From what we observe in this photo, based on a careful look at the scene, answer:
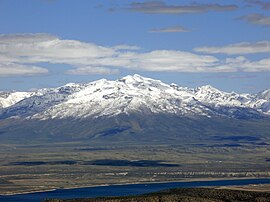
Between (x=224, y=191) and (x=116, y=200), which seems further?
(x=224, y=191)

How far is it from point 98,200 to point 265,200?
1223 inches

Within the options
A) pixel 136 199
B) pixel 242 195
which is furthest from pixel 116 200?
pixel 242 195

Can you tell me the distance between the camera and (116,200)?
148 metres

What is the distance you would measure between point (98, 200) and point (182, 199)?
1624 centimetres

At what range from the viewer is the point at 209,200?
14512 cm

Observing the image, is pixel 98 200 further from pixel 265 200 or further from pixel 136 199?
pixel 265 200

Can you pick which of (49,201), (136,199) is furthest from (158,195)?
(49,201)

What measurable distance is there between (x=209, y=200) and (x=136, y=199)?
13720 millimetres

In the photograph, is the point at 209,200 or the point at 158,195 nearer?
the point at 209,200

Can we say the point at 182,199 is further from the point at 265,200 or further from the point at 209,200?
the point at 265,200

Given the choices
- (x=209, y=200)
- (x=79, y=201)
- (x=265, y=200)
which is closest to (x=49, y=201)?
(x=79, y=201)

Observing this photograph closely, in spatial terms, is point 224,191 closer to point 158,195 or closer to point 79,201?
point 158,195

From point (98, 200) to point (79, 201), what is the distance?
399 centimetres

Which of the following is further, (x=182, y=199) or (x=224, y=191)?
(x=224, y=191)
